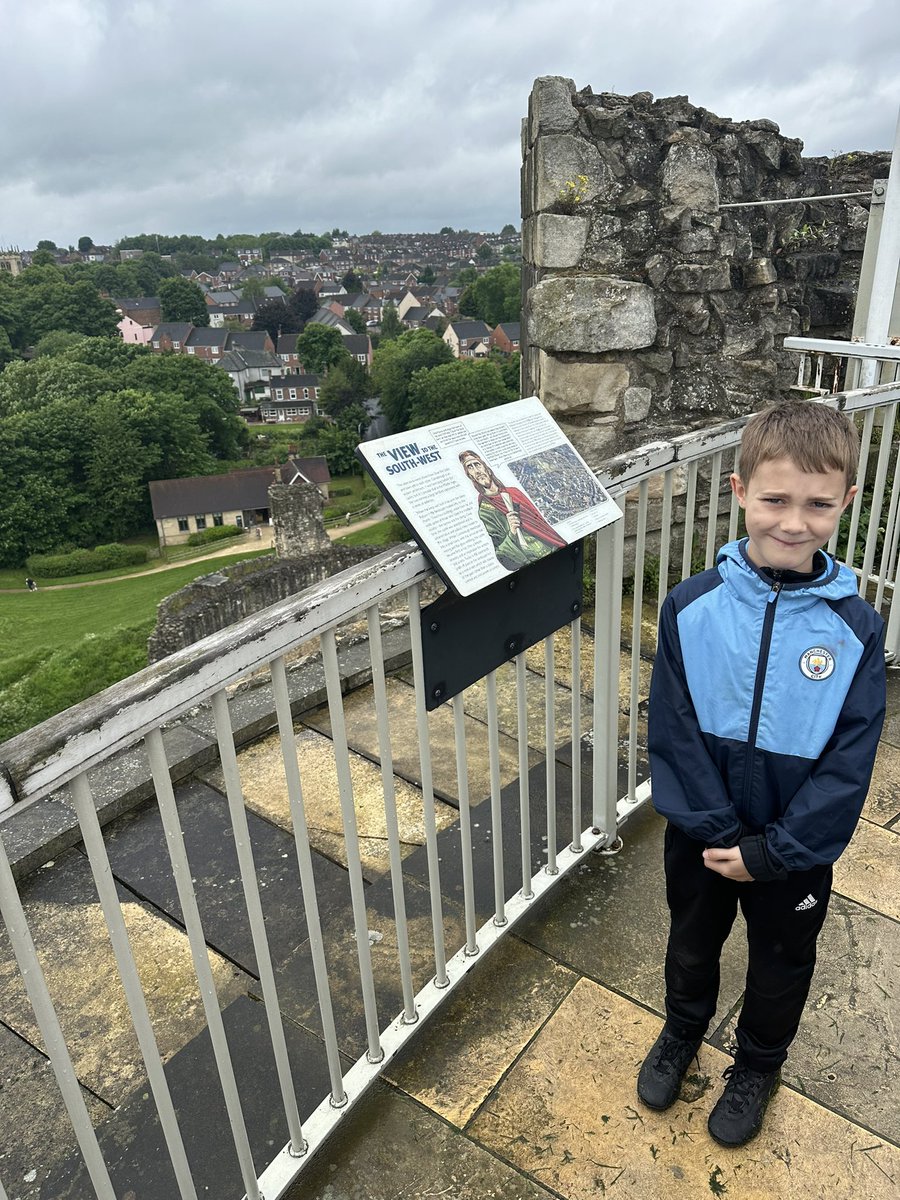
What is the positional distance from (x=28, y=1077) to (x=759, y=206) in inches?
183

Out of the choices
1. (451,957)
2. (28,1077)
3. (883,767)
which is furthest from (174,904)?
(883,767)

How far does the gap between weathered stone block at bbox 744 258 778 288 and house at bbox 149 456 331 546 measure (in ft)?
121

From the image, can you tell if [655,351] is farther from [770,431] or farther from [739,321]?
[770,431]

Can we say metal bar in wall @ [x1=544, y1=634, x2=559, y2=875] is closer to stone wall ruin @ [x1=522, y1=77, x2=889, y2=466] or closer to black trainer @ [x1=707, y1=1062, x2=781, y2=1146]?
black trainer @ [x1=707, y1=1062, x2=781, y2=1146]

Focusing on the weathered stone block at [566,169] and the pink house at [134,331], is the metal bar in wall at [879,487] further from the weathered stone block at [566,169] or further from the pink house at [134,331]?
the pink house at [134,331]

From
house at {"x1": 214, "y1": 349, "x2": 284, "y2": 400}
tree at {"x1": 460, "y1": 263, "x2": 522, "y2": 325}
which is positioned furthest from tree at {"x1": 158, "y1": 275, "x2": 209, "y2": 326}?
tree at {"x1": 460, "y1": 263, "x2": 522, "y2": 325}

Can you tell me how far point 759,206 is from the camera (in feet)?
14.1

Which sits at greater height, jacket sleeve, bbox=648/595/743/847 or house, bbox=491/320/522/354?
jacket sleeve, bbox=648/595/743/847

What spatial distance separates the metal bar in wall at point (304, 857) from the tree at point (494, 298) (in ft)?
276

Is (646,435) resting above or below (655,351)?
below

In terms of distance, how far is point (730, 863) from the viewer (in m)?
1.51

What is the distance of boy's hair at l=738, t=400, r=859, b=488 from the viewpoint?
56.9 inches

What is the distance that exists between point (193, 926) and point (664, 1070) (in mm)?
1060

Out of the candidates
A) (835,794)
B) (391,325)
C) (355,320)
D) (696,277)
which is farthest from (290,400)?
(835,794)
